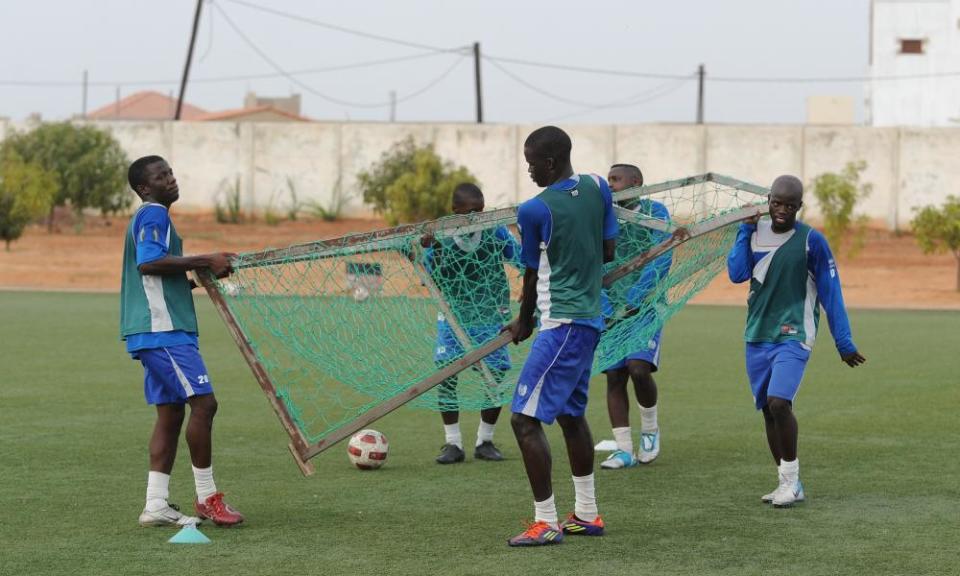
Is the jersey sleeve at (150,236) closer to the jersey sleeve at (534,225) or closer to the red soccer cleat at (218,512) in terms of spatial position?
the red soccer cleat at (218,512)

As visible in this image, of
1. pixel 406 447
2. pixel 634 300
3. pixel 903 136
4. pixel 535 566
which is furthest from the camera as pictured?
pixel 903 136

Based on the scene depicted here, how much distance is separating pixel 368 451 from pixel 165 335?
2366mm

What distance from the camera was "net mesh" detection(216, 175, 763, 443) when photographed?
28.0 ft

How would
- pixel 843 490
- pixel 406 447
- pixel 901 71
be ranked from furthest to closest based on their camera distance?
1. pixel 901 71
2. pixel 406 447
3. pixel 843 490

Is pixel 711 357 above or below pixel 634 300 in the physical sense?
below

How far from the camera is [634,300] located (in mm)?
9734

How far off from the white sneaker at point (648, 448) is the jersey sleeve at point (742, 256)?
1.95 m

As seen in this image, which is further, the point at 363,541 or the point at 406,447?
the point at 406,447

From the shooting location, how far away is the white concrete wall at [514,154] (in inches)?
1845

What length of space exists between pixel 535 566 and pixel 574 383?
3.66 ft

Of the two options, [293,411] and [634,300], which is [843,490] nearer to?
[634,300]

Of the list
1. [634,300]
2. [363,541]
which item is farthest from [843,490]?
[363,541]

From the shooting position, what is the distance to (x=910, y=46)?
70250 millimetres

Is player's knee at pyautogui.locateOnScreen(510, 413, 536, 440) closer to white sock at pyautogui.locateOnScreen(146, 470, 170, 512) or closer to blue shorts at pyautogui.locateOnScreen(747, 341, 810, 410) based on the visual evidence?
blue shorts at pyautogui.locateOnScreen(747, 341, 810, 410)
